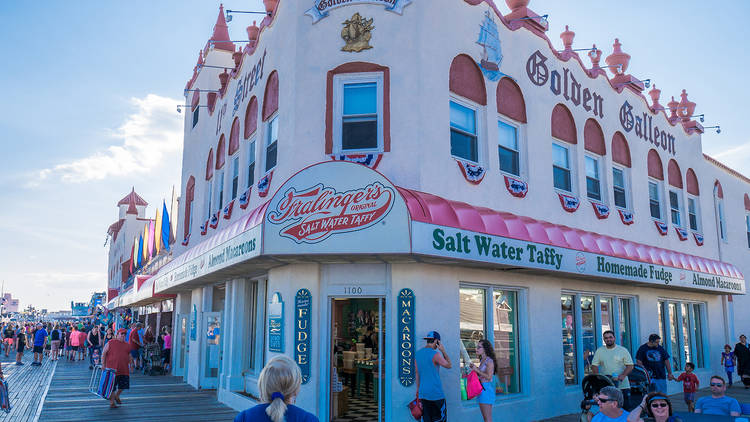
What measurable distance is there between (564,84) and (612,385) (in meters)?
8.01

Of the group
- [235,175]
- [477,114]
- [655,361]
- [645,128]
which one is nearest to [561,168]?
[477,114]

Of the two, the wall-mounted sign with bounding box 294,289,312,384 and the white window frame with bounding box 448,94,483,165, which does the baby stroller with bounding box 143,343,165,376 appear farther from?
the white window frame with bounding box 448,94,483,165

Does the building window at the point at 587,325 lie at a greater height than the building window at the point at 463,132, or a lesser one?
lesser

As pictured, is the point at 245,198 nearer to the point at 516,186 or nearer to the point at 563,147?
the point at 516,186

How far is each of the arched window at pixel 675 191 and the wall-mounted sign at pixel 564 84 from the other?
193 inches

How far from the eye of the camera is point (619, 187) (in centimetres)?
1620

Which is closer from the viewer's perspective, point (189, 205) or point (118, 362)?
point (118, 362)

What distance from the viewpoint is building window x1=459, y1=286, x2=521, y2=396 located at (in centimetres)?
1119

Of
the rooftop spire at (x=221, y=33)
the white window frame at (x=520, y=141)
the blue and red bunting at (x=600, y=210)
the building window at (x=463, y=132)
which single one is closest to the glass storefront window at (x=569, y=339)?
the blue and red bunting at (x=600, y=210)

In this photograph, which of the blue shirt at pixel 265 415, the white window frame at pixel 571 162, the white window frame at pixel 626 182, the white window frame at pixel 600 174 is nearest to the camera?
the blue shirt at pixel 265 415

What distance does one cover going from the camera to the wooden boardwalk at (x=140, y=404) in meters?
11.9

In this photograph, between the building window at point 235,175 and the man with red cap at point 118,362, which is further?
the building window at point 235,175

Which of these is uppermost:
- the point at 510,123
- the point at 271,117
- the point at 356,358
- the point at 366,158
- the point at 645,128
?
the point at 645,128

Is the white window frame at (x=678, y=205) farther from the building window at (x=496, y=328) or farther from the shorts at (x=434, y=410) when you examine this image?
the shorts at (x=434, y=410)
